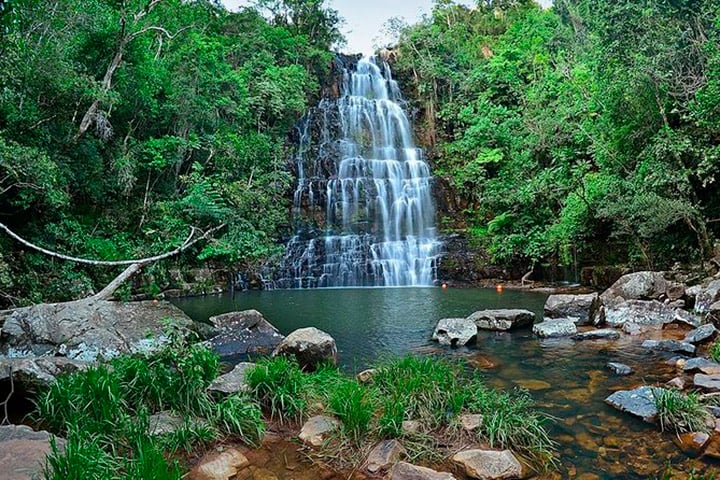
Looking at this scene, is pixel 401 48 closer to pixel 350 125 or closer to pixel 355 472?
pixel 350 125

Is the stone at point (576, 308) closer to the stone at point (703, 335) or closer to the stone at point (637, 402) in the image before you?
the stone at point (703, 335)

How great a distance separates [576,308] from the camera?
32.2ft

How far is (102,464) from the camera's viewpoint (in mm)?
2971

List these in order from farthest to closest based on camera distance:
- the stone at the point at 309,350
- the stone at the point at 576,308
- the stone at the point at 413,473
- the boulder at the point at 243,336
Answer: the stone at the point at 576,308 < the boulder at the point at 243,336 < the stone at the point at 309,350 < the stone at the point at 413,473

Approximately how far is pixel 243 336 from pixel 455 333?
3.73 metres

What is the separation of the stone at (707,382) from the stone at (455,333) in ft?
11.0

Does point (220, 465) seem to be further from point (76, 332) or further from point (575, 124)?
point (575, 124)

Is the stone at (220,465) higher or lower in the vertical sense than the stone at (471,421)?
lower

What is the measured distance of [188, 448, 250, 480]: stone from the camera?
10.8 feet

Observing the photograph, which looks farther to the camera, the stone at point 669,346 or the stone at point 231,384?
the stone at point 669,346

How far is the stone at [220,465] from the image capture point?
3287mm

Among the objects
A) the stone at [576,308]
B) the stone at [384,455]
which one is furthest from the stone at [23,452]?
the stone at [576,308]

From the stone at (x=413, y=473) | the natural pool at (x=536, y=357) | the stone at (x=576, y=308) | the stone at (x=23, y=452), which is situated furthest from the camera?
the stone at (x=576, y=308)

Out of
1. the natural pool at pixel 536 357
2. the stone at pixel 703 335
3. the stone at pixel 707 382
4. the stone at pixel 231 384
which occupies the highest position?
the stone at pixel 231 384
